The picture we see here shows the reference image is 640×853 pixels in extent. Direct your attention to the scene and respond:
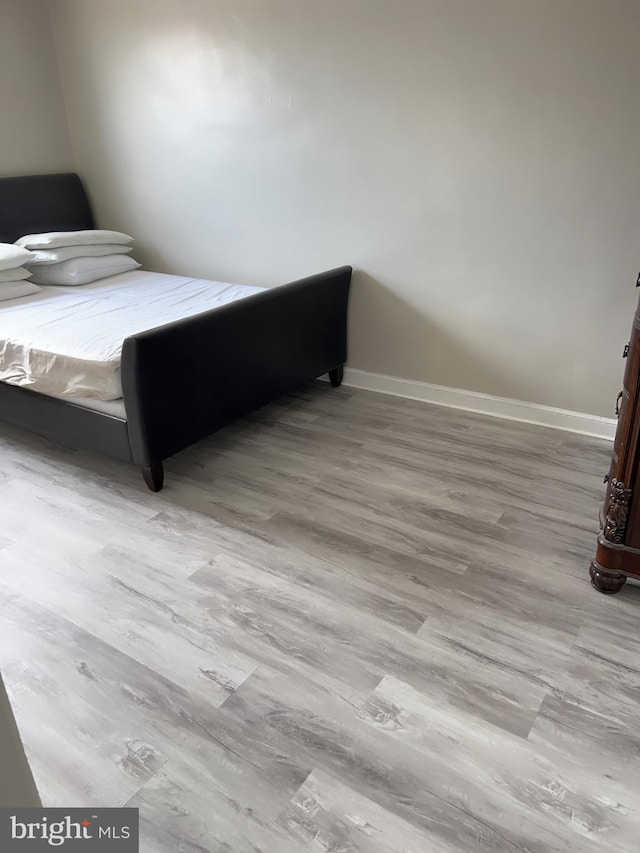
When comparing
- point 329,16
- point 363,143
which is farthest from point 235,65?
point 363,143

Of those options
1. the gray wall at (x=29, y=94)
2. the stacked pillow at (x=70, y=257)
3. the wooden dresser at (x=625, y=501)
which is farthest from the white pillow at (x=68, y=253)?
the wooden dresser at (x=625, y=501)

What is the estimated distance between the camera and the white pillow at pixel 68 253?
10.9 ft

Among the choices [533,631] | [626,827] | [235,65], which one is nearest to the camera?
[626,827]

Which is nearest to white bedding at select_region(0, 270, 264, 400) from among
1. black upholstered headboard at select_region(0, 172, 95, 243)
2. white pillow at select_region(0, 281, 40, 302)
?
white pillow at select_region(0, 281, 40, 302)

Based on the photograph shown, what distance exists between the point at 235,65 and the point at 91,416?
1954mm

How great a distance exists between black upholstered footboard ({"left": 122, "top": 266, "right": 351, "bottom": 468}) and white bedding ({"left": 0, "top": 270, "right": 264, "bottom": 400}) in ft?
0.54

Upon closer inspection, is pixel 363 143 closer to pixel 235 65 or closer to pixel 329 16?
pixel 329 16

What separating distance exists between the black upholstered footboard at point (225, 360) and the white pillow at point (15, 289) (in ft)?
4.36

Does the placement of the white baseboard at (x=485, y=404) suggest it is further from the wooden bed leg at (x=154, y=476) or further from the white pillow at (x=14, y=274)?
the white pillow at (x=14, y=274)

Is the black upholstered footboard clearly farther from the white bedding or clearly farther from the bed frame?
the white bedding

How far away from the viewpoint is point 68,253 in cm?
338

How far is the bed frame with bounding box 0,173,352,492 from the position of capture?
225cm

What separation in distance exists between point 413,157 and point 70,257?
191 centimetres

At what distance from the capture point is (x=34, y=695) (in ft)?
5.09
